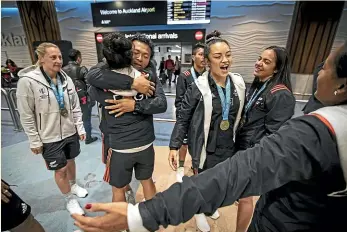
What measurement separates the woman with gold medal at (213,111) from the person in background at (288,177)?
2.89ft

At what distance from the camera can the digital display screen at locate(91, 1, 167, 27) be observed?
535cm

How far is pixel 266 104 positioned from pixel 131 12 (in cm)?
523

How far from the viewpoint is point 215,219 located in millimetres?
1976

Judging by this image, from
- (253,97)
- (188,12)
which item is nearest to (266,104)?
(253,97)

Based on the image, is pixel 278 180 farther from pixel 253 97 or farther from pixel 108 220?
pixel 253 97

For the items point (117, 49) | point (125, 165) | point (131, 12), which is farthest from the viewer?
point (131, 12)

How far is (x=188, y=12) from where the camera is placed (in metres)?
5.32

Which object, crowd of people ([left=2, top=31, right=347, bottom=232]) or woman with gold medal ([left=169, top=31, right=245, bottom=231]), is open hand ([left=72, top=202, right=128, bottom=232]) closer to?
crowd of people ([left=2, top=31, right=347, bottom=232])

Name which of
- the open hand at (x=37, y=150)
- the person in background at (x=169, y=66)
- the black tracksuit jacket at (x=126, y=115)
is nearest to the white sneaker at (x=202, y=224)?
the black tracksuit jacket at (x=126, y=115)

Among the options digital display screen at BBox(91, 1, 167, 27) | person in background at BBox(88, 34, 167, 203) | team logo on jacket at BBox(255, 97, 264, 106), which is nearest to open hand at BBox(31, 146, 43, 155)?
person in background at BBox(88, 34, 167, 203)

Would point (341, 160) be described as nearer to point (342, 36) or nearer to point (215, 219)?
point (215, 219)

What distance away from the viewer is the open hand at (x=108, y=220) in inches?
23.6

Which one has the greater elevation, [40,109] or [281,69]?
[281,69]

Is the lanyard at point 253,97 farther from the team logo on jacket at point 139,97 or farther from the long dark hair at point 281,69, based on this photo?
the team logo on jacket at point 139,97
